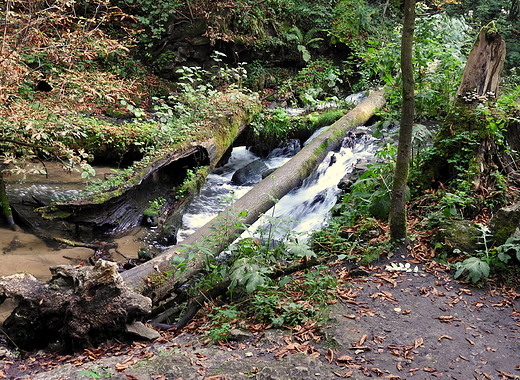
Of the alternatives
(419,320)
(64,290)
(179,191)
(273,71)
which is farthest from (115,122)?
(419,320)

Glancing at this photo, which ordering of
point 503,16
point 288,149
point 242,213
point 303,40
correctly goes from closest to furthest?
1. point 242,213
2. point 288,149
3. point 303,40
4. point 503,16

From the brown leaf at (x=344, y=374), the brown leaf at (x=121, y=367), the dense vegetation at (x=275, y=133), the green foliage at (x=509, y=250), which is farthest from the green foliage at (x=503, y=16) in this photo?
the brown leaf at (x=121, y=367)

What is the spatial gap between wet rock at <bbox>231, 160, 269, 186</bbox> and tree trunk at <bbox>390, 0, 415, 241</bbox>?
5267 mm

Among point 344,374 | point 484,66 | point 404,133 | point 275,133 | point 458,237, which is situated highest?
point 484,66

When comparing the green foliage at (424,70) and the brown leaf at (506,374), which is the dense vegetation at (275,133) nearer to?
the green foliage at (424,70)

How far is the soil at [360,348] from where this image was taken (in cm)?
315

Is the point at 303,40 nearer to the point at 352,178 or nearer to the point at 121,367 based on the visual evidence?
the point at 352,178

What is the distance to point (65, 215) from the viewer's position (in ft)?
19.4

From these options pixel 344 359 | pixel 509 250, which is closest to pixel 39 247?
pixel 344 359

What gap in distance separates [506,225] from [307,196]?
428 centimetres

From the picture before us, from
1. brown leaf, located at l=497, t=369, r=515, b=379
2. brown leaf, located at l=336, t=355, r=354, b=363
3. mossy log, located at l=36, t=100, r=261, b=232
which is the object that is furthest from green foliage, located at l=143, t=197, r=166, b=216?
brown leaf, located at l=497, t=369, r=515, b=379

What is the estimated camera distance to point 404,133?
450 cm

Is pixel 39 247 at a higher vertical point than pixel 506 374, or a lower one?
lower

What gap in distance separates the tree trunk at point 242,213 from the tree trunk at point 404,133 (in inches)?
59.7
